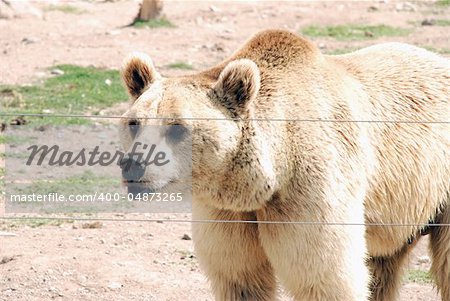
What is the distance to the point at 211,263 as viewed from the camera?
A: 5324 mm

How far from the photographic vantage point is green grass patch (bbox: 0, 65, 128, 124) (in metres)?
11.4

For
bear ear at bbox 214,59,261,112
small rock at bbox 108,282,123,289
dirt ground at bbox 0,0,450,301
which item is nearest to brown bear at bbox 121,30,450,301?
bear ear at bbox 214,59,261,112

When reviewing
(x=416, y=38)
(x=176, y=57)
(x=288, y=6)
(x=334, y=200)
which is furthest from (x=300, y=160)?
(x=288, y=6)

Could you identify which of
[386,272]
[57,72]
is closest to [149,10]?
[57,72]

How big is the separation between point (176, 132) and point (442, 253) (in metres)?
1.96

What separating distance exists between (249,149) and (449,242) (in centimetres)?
156

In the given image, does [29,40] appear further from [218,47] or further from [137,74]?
[137,74]

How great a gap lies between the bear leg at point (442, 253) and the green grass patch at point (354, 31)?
30.6ft

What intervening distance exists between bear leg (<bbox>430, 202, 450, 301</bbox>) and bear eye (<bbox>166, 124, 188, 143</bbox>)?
5.93 ft

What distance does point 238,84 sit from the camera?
488cm

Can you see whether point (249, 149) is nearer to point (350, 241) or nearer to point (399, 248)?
point (350, 241)

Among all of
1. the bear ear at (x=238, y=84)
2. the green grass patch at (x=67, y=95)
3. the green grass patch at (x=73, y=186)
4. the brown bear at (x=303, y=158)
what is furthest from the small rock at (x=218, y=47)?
the bear ear at (x=238, y=84)

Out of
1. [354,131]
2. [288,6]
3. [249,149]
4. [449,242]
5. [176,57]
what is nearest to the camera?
[249,149]

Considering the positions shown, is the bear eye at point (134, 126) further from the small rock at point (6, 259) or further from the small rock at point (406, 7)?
the small rock at point (406, 7)
